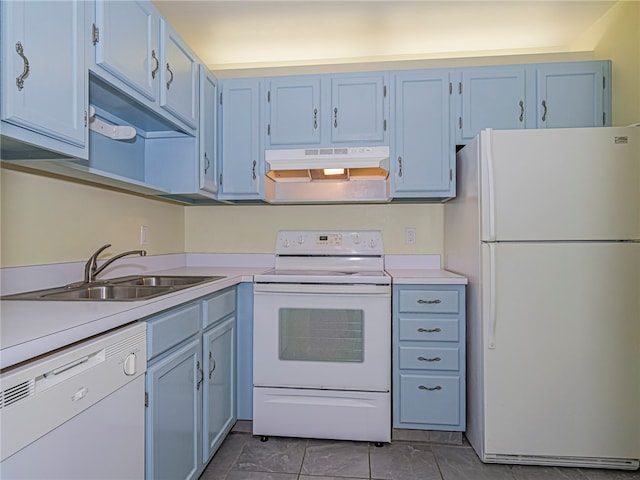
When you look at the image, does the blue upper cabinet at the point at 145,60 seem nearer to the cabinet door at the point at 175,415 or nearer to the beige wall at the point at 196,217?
the beige wall at the point at 196,217

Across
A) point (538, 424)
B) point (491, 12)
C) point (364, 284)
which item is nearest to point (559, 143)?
point (491, 12)

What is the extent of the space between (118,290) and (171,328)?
0.57m

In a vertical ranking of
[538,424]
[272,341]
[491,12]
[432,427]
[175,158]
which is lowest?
[432,427]

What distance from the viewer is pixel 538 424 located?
178 cm

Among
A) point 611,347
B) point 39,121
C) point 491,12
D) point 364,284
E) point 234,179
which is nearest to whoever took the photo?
point 39,121

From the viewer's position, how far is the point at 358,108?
2.30 m

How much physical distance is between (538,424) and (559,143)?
1.41 metres

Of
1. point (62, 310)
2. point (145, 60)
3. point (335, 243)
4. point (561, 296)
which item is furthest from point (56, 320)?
point (561, 296)

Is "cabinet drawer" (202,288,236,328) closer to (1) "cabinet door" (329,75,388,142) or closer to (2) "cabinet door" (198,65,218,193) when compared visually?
(2) "cabinet door" (198,65,218,193)

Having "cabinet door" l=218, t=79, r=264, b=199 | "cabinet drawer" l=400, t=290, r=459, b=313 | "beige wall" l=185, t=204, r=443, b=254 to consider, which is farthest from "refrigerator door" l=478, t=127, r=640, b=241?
"cabinet door" l=218, t=79, r=264, b=199

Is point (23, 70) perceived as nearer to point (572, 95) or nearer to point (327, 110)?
point (327, 110)

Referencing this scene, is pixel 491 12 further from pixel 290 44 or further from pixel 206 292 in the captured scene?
pixel 206 292

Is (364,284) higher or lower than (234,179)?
lower

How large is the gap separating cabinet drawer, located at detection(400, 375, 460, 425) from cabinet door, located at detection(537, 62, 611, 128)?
168 cm
